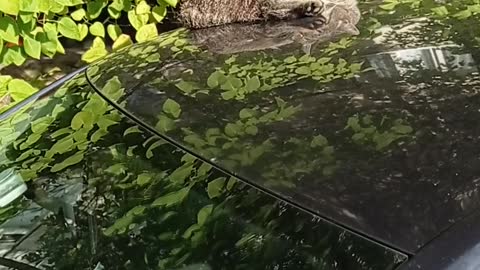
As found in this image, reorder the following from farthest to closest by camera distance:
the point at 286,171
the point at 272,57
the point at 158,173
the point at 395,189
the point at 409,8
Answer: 1. the point at 409,8
2. the point at 272,57
3. the point at 158,173
4. the point at 286,171
5. the point at 395,189

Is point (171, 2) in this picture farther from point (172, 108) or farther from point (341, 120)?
point (341, 120)

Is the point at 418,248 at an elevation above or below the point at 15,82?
above

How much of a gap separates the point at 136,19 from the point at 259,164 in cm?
240

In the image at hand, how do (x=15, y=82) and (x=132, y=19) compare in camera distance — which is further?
(x=132, y=19)

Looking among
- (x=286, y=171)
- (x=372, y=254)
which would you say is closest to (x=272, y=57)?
(x=286, y=171)

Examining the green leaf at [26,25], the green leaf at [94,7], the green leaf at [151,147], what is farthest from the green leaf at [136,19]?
the green leaf at [151,147]

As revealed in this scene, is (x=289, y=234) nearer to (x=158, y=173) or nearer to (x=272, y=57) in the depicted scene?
(x=158, y=173)

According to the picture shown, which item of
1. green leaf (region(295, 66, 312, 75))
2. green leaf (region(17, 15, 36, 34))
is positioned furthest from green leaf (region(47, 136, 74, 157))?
green leaf (region(17, 15, 36, 34))

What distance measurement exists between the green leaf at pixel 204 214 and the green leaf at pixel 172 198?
7cm

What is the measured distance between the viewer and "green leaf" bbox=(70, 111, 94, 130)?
215 centimetres

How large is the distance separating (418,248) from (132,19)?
279 centimetres

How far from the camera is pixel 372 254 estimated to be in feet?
4.59

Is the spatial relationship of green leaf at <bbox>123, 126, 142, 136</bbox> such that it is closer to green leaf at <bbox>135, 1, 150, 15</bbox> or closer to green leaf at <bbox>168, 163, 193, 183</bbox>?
green leaf at <bbox>168, 163, 193, 183</bbox>

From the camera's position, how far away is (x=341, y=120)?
5.73 ft
